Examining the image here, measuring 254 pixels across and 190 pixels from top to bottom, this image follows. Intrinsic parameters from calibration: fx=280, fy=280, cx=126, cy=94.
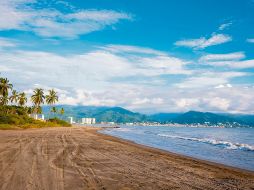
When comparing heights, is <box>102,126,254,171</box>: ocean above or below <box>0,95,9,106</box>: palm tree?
below

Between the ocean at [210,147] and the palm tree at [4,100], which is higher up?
the palm tree at [4,100]

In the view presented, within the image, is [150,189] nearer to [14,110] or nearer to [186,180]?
[186,180]

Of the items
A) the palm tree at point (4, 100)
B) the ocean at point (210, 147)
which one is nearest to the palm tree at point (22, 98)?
the palm tree at point (4, 100)

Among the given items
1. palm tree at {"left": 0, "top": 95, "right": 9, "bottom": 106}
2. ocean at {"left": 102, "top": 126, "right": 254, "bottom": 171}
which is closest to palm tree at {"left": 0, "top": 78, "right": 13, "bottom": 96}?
palm tree at {"left": 0, "top": 95, "right": 9, "bottom": 106}

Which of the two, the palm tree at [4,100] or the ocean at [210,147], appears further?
the palm tree at [4,100]

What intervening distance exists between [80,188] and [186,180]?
4878 millimetres

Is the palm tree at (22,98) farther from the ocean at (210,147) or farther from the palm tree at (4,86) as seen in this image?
the ocean at (210,147)

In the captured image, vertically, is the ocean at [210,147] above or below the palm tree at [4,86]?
below

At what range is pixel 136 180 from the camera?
11.6m

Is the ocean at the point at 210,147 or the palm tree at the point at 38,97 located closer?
the ocean at the point at 210,147

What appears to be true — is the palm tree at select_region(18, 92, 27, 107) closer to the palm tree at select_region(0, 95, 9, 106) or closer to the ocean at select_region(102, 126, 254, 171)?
the palm tree at select_region(0, 95, 9, 106)

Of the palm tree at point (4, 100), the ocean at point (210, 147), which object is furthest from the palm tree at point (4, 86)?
the ocean at point (210, 147)

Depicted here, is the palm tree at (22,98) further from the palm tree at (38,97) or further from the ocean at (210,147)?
the ocean at (210,147)

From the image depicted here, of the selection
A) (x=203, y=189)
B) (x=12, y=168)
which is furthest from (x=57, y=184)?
(x=203, y=189)
